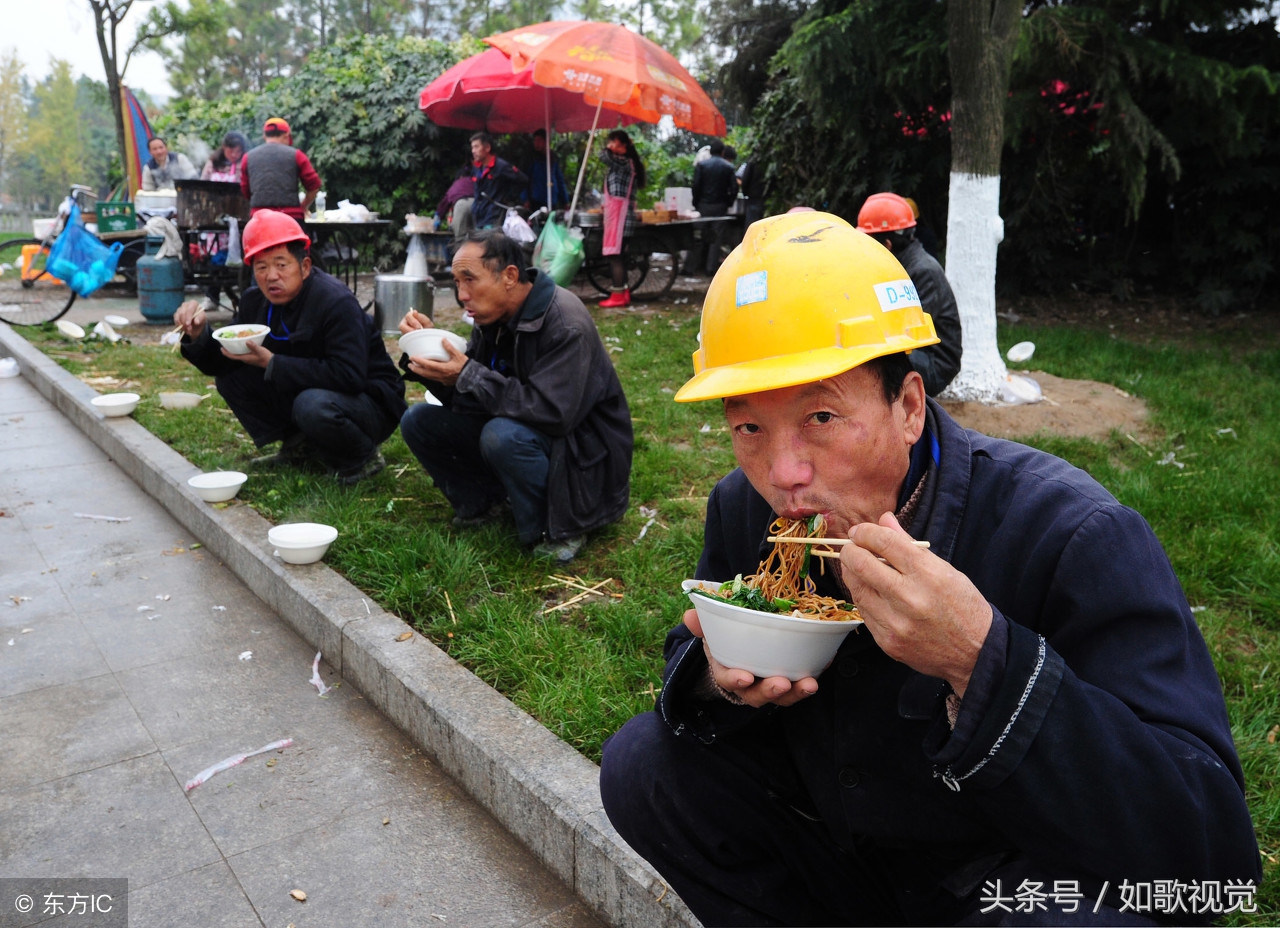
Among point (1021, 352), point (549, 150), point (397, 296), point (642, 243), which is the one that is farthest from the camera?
point (549, 150)

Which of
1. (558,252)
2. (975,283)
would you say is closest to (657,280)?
(558,252)

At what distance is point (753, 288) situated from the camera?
172 cm

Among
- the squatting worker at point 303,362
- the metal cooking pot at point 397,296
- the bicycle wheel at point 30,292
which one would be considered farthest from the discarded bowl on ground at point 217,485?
the bicycle wheel at point 30,292

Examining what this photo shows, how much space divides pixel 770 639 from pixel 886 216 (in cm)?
432

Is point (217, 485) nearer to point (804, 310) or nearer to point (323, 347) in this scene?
point (323, 347)

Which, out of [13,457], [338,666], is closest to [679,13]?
[13,457]

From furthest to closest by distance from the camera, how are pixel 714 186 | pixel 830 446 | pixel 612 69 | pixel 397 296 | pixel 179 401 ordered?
1. pixel 714 186
2. pixel 612 69
3. pixel 397 296
4. pixel 179 401
5. pixel 830 446

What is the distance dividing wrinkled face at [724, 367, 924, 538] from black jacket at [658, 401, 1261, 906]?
0.34 feet

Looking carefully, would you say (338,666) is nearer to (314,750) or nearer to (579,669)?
(314,750)

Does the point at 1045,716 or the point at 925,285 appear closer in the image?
the point at 1045,716

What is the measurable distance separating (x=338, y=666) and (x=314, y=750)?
0.56 metres

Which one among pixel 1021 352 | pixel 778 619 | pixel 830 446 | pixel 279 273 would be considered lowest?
pixel 1021 352

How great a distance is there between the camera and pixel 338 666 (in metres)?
3.75

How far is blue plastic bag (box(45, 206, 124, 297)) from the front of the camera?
407 inches
